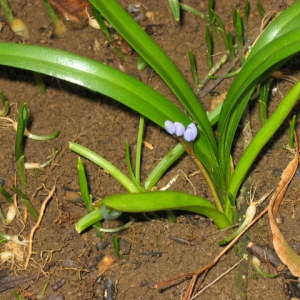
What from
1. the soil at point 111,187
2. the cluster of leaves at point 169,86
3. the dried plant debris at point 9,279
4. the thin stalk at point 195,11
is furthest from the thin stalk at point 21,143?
the thin stalk at point 195,11

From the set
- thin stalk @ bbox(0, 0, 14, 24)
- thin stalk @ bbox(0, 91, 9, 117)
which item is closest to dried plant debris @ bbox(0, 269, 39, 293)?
thin stalk @ bbox(0, 91, 9, 117)

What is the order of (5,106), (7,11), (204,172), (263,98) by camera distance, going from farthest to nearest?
(7,11)
(5,106)
(263,98)
(204,172)

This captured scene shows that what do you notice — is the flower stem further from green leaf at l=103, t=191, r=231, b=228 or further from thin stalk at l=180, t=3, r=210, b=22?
thin stalk at l=180, t=3, r=210, b=22

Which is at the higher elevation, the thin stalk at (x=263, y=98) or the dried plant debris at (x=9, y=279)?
the thin stalk at (x=263, y=98)

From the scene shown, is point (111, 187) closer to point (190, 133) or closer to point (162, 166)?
point (162, 166)

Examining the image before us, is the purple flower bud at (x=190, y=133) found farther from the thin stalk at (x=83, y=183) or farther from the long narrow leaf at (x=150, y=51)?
the thin stalk at (x=83, y=183)

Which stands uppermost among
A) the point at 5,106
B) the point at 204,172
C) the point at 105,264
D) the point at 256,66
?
the point at 256,66

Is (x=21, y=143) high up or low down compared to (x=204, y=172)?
down

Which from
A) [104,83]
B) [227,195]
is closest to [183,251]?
[227,195]

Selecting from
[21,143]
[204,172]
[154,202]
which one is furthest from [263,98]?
[21,143]

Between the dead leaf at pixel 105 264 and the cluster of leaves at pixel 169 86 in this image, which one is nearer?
the cluster of leaves at pixel 169 86
